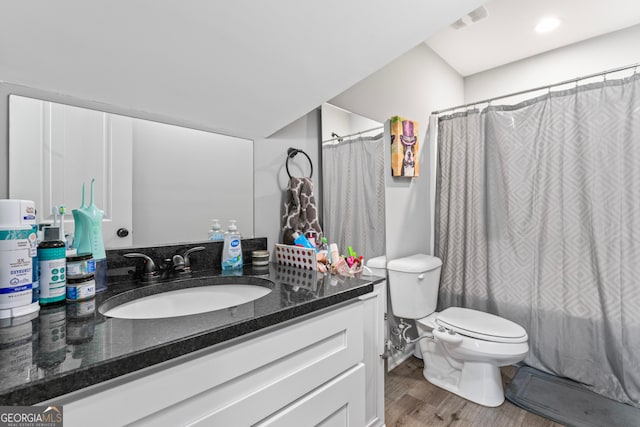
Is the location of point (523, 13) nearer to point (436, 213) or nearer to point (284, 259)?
point (436, 213)

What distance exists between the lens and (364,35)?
104cm

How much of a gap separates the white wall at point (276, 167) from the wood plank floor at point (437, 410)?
1103mm

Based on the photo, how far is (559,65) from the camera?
227cm

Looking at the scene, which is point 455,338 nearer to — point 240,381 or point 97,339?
point 240,381

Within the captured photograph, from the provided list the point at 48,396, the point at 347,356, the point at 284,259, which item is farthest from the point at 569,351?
the point at 48,396

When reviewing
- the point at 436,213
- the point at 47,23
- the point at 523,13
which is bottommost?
the point at 436,213

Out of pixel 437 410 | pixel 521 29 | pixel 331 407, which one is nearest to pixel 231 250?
pixel 331 407

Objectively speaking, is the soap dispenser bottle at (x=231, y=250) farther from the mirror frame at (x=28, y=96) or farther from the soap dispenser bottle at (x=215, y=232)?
the mirror frame at (x=28, y=96)

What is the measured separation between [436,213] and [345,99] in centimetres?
129

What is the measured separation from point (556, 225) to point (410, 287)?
1.04 metres

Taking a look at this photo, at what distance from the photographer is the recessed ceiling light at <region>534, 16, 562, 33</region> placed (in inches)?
76.0

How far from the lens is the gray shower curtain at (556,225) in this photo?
1679mm

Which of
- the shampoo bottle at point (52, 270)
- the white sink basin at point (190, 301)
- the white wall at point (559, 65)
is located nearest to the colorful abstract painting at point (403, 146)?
the white wall at point (559, 65)

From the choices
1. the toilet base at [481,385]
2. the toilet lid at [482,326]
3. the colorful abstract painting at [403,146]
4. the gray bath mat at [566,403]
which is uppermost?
the colorful abstract painting at [403,146]
